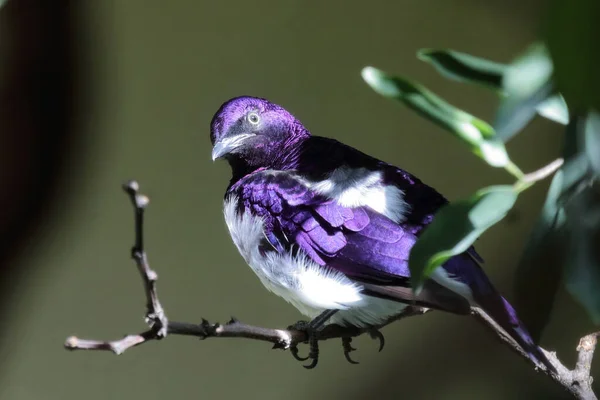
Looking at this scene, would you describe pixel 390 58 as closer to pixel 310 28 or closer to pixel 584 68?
pixel 310 28

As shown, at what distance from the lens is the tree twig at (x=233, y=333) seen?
64 cm

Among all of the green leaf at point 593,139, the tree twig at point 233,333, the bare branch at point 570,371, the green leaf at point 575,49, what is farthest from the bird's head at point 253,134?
Result: the green leaf at point 575,49

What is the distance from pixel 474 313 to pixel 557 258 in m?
0.31

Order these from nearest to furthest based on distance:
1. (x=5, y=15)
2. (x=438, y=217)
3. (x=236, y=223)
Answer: (x=438, y=217), (x=236, y=223), (x=5, y=15)

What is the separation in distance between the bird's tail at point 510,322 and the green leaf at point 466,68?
0.30 metres

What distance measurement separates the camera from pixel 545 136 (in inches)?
76.0

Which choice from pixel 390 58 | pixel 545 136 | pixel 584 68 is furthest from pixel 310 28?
pixel 584 68

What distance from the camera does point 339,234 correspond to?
1.07m

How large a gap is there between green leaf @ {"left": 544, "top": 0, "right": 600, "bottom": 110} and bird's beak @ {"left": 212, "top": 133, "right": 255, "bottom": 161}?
0.85 m

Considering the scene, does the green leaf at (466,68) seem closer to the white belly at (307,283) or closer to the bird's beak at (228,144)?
the white belly at (307,283)

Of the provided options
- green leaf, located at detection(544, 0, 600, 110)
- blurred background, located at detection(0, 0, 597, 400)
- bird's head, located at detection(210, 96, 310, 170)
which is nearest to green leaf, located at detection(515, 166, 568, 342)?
green leaf, located at detection(544, 0, 600, 110)

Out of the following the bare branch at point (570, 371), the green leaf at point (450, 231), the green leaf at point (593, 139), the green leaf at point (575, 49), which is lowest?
the bare branch at point (570, 371)

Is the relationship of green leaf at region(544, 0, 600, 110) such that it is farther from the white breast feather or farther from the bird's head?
the bird's head

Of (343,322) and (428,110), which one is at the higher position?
(428,110)
